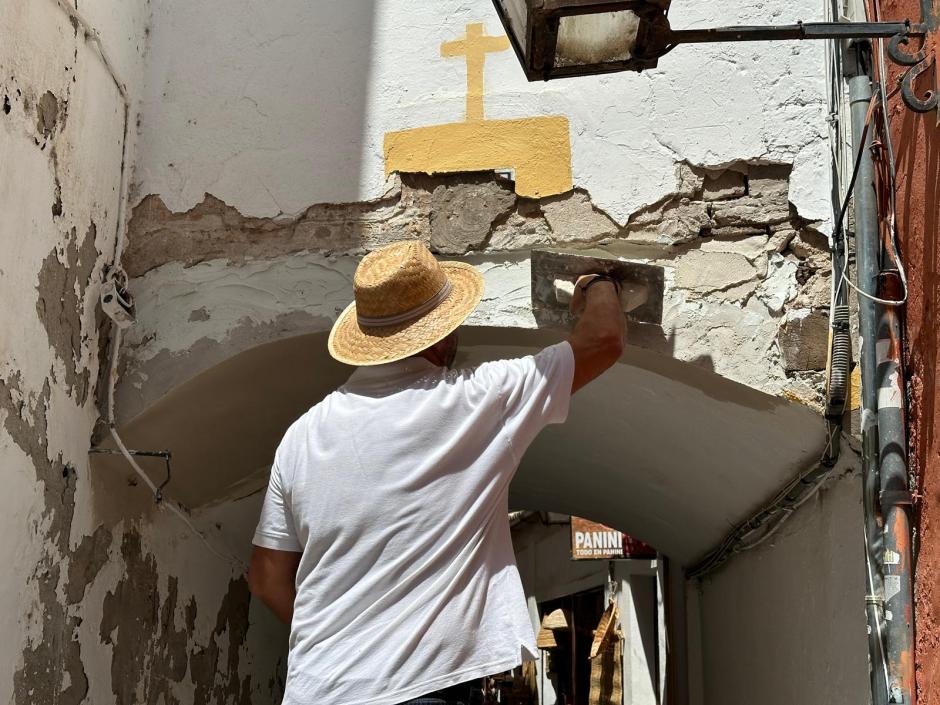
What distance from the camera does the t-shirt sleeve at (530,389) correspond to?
230 cm

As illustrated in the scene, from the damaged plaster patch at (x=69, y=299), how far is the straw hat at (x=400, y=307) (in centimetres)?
102

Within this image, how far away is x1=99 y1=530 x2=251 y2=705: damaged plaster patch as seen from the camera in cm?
352

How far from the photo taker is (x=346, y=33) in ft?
12.0

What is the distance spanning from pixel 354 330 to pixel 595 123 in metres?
1.26

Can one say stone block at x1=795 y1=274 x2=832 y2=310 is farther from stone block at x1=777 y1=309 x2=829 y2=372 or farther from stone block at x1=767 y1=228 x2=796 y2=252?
stone block at x1=767 y1=228 x2=796 y2=252

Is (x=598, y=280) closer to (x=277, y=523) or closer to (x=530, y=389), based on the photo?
(x=530, y=389)

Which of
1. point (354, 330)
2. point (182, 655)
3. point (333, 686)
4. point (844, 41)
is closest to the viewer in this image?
point (333, 686)

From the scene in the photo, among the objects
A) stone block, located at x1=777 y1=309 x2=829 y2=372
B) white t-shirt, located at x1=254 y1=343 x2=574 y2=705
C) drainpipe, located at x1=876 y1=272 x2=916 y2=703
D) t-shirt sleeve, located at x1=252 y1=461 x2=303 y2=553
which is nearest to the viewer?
white t-shirt, located at x1=254 y1=343 x2=574 y2=705

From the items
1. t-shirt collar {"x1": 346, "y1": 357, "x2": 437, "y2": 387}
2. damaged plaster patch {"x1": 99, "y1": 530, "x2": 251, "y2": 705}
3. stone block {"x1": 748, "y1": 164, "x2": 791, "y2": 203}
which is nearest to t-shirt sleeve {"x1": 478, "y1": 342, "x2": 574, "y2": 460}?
t-shirt collar {"x1": 346, "y1": 357, "x2": 437, "y2": 387}

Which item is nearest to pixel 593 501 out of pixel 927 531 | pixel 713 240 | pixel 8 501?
pixel 713 240

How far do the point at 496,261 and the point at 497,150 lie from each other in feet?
1.19

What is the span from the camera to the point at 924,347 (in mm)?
2691

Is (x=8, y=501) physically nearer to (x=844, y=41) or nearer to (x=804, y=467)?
(x=804, y=467)

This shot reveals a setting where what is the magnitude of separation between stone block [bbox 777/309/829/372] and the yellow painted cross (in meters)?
1.16
